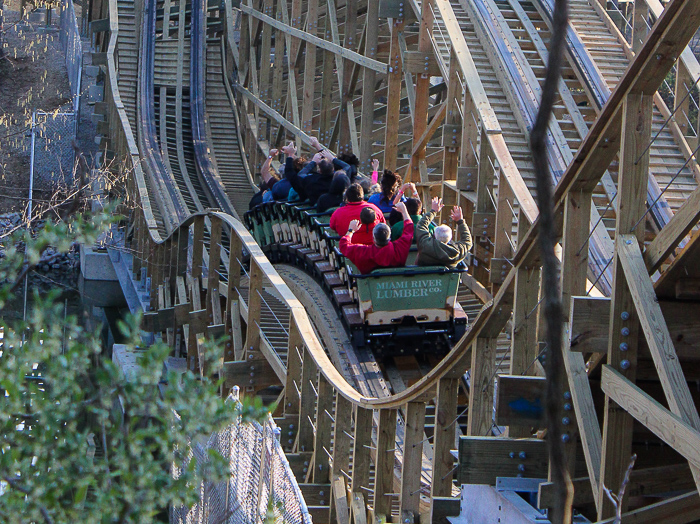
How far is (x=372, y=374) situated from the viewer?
7609mm

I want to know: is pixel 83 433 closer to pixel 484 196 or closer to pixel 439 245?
pixel 439 245

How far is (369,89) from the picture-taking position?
488 inches

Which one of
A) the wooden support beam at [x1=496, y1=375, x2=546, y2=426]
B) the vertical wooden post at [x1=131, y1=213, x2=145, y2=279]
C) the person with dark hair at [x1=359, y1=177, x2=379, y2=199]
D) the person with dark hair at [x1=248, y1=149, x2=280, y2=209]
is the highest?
the wooden support beam at [x1=496, y1=375, x2=546, y2=426]

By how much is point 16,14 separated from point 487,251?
72.0ft

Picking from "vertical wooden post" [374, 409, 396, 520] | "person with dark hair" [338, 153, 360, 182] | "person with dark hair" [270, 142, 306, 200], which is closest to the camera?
"vertical wooden post" [374, 409, 396, 520]

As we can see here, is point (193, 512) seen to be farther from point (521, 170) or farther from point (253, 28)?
point (253, 28)

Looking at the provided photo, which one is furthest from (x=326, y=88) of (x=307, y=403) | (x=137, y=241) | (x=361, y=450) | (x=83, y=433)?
(x=83, y=433)

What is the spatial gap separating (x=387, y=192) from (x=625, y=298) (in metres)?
5.27

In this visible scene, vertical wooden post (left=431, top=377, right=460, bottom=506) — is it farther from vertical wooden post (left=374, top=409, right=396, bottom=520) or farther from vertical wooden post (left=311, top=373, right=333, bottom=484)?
vertical wooden post (left=311, top=373, right=333, bottom=484)

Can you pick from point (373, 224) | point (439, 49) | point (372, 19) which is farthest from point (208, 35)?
point (373, 224)

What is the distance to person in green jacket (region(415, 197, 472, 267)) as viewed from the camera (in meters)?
7.74

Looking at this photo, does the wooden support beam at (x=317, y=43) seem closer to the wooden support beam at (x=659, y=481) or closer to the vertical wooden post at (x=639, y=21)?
the vertical wooden post at (x=639, y=21)

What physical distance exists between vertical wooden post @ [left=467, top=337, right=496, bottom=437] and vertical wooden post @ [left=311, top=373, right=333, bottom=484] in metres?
1.75

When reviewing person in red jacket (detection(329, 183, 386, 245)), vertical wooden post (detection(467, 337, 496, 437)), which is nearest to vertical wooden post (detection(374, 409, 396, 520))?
vertical wooden post (detection(467, 337, 496, 437))
